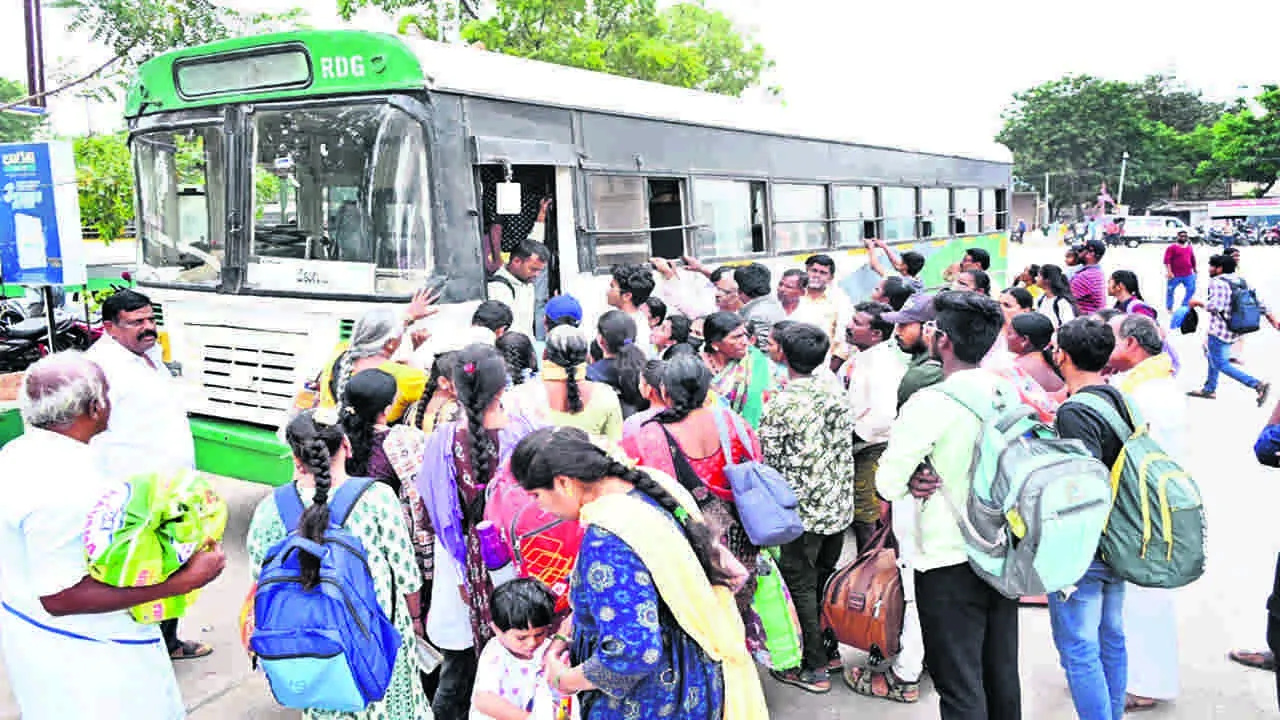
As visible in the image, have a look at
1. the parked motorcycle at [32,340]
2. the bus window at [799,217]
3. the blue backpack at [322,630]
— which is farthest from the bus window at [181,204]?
the parked motorcycle at [32,340]

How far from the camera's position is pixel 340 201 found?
5.64 metres

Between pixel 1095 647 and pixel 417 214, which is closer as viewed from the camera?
pixel 1095 647

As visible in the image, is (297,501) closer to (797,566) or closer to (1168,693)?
(797,566)

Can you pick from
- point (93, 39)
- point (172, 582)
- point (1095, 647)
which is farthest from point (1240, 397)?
point (93, 39)

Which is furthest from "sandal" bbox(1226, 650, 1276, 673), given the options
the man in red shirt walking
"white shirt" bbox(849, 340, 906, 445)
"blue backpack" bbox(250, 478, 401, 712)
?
the man in red shirt walking

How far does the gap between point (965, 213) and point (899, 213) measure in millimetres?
2857

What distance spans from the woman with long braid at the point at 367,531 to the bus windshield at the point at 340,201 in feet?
8.98

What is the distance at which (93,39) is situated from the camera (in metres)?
12.8

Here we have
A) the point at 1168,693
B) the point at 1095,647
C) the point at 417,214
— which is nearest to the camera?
the point at 1095,647

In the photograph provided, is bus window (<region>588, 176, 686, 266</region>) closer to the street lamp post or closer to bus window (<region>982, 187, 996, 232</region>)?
bus window (<region>982, 187, 996, 232</region>)

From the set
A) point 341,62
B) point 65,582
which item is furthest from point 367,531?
point 341,62

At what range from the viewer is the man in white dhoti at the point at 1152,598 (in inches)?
154

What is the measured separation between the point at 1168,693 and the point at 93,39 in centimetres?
1416

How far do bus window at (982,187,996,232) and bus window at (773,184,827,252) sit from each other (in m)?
6.13
